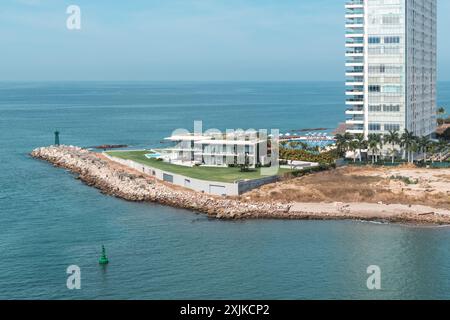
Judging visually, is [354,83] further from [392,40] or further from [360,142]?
[360,142]

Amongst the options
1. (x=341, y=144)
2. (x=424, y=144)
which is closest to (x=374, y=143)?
(x=341, y=144)

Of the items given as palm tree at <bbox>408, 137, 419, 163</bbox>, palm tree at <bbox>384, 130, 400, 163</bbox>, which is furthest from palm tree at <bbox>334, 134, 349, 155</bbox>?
palm tree at <bbox>408, 137, 419, 163</bbox>

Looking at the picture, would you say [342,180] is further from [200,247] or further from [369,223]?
[200,247]

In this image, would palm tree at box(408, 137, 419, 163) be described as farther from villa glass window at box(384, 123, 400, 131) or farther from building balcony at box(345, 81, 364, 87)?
building balcony at box(345, 81, 364, 87)

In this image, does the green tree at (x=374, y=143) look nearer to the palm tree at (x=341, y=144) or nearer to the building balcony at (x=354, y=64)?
the palm tree at (x=341, y=144)

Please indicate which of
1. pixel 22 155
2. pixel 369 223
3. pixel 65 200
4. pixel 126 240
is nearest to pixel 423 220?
pixel 369 223
